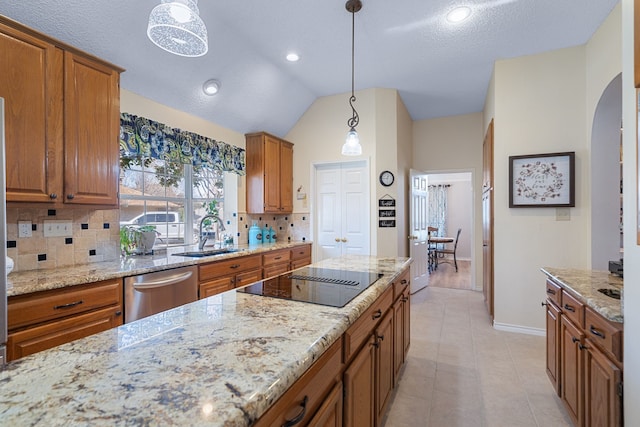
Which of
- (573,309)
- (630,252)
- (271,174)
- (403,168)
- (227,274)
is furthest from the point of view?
(403,168)

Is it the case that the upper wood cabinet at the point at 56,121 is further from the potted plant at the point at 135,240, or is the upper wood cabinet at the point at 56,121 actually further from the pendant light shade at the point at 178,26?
the pendant light shade at the point at 178,26

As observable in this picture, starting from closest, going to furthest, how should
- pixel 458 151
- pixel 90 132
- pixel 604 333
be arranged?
pixel 604 333, pixel 90 132, pixel 458 151

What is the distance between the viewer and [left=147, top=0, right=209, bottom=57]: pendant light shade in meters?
1.40

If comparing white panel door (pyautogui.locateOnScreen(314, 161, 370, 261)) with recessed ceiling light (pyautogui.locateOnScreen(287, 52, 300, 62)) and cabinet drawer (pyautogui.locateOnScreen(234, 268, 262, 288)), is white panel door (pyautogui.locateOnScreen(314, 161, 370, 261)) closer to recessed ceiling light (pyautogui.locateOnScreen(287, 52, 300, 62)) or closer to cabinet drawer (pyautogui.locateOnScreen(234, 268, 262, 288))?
cabinet drawer (pyautogui.locateOnScreen(234, 268, 262, 288))

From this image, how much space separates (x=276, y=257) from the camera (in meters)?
3.81

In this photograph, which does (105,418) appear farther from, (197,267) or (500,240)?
A: (500,240)

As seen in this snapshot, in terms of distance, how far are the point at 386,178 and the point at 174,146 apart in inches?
101

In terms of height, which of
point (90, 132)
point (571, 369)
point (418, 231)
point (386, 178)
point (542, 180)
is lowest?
point (571, 369)

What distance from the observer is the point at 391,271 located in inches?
80.3

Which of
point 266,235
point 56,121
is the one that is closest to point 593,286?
point 56,121

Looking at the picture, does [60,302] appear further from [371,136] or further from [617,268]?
[371,136]

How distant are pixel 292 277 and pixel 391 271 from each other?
666mm

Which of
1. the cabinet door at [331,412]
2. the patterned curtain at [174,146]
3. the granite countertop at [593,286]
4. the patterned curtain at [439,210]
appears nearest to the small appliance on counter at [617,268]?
the granite countertop at [593,286]

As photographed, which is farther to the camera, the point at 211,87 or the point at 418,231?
the point at 418,231
